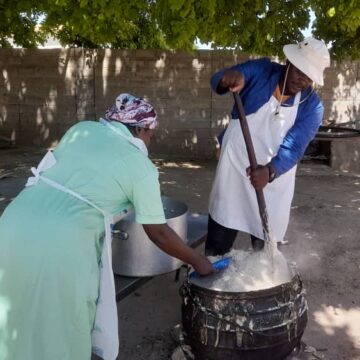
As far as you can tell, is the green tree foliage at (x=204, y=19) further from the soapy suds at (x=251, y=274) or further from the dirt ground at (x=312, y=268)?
the soapy suds at (x=251, y=274)

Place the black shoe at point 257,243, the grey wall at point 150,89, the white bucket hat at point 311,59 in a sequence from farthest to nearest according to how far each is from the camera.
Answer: the grey wall at point 150,89
the black shoe at point 257,243
the white bucket hat at point 311,59

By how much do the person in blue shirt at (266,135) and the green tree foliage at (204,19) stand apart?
2613 mm

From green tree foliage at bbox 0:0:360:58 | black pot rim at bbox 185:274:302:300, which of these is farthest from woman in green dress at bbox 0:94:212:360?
green tree foliage at bbox 0:0:360:58

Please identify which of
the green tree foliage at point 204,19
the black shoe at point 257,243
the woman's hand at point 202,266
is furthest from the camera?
the green tree foliage at point 204,19

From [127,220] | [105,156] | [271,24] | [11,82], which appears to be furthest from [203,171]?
[105,156]

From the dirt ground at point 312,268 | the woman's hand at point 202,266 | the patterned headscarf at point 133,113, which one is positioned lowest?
the dirt ground at point 312,268

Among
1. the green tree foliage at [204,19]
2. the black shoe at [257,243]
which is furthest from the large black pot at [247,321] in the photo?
the green tree foliage at [204,19]

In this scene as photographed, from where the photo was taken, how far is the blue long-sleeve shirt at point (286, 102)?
9.30ft

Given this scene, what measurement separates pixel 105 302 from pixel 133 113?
754 millimetres

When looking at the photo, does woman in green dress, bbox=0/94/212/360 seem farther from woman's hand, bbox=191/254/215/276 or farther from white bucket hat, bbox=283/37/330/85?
white bucket hat, bbox=283/37/330/85

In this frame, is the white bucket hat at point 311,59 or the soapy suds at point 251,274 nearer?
the soapy suds at point 251,274

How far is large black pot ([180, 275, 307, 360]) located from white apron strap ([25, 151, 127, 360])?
42 centimetres

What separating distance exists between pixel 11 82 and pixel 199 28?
15.7 feet

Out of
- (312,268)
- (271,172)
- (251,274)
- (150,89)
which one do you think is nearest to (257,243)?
(271,172)
